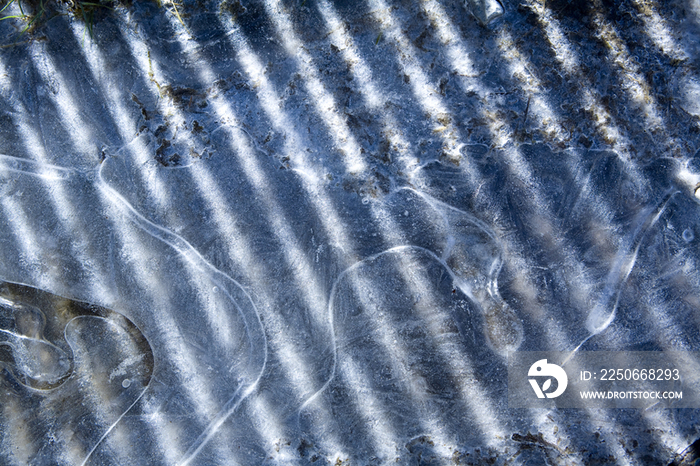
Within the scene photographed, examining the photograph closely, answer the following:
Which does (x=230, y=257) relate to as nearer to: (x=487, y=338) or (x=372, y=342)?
(x=372, y=342)

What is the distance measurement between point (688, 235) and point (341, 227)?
1.84 m

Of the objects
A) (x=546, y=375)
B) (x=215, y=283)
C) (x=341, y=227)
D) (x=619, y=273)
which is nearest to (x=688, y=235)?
(x=619, y=273)

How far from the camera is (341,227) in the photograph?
2080 mm

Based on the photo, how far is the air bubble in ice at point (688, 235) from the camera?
204 centimetres

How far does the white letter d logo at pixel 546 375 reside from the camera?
2035 millimetres

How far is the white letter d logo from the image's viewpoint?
204cm

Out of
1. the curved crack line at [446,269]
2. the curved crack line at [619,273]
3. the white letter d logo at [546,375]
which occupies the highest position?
the curved crack line at [446,269]

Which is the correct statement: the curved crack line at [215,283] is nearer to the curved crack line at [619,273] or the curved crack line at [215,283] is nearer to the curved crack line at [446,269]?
the curved crack line at [446,269]

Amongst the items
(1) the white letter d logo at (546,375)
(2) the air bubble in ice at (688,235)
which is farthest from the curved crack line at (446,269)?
(2) the air bubble in ice at (688,235)

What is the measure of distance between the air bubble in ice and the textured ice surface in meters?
0.02

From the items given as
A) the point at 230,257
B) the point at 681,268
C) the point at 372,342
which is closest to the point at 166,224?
the point at 230,257

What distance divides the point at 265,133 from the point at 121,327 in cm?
132

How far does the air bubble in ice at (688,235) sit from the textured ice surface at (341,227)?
25 mm

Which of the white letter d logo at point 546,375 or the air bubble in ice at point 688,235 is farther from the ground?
the air bubble in ice at point 688,235
